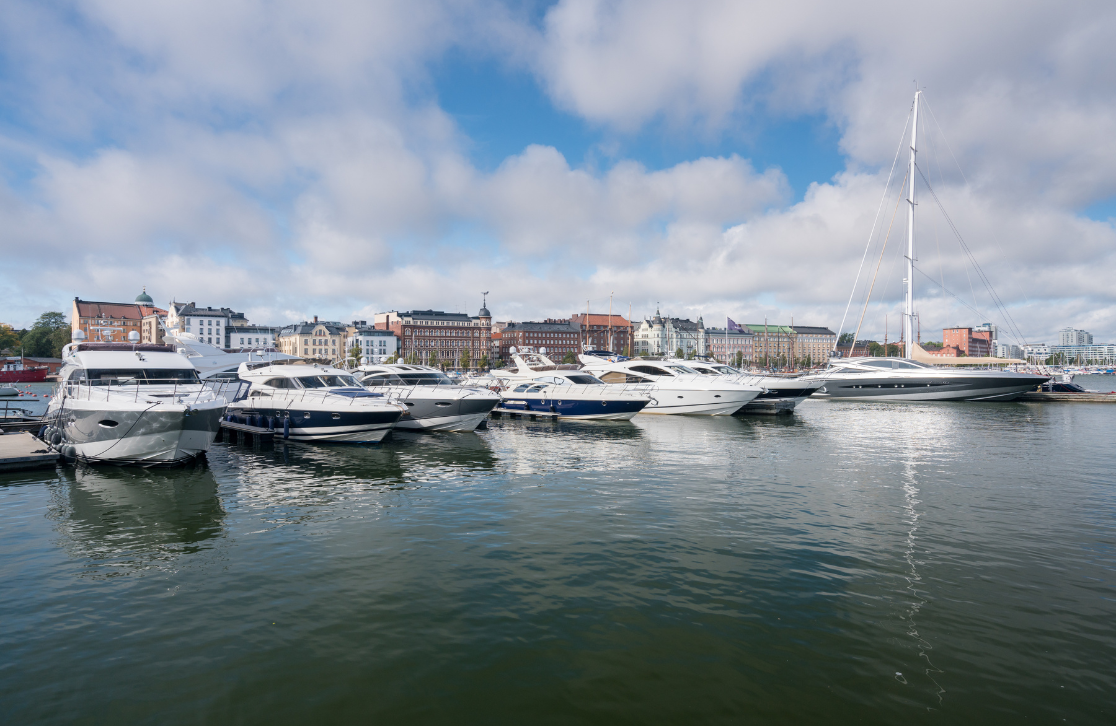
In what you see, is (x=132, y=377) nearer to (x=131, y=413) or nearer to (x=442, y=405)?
(x=131, y=413)

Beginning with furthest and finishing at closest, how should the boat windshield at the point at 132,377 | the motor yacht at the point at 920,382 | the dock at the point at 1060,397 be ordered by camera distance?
the dock at the point at 1060,397 → the motor yacht at the point at 920,382 → the boat windshield at the point at 132,377

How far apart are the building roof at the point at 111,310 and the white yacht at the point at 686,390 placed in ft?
511

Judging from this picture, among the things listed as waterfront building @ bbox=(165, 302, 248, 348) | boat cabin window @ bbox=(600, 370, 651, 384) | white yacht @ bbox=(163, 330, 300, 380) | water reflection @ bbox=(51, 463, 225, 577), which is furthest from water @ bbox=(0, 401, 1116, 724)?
waterfront building @ bbox=(165, 302, 248, 348)

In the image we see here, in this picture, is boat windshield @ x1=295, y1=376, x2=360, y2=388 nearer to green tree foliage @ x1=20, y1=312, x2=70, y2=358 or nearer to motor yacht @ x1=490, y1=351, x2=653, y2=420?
motor yacht @ x1=490, y1=351, x2=653, y2=420

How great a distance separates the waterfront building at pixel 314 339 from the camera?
517 ft

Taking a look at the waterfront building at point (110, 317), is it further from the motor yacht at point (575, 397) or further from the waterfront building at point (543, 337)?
the motor yacht at point (575, 397)

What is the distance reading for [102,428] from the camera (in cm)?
1770

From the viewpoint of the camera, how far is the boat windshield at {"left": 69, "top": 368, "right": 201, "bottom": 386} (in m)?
18.9

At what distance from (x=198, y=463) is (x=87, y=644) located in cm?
1414

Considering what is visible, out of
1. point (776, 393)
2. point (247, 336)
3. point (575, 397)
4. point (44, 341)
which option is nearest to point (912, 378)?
point (776, 393)

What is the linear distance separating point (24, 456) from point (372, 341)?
14917 cm

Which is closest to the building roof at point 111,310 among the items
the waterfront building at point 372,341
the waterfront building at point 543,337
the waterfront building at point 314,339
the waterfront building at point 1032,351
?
the waterfront building at point 314,339

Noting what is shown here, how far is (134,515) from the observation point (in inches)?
512

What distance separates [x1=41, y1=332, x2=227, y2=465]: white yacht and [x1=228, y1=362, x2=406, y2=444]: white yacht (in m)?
3.72
